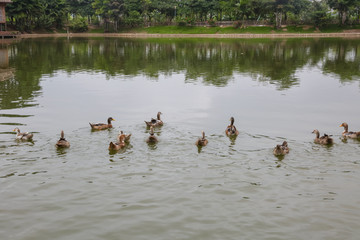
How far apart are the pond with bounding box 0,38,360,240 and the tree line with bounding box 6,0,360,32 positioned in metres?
86.5

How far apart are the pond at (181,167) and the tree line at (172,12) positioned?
86524 millimetres

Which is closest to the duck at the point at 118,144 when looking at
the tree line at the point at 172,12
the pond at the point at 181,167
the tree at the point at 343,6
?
the pond at the point at 181,167

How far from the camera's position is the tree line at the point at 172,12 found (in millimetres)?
105062

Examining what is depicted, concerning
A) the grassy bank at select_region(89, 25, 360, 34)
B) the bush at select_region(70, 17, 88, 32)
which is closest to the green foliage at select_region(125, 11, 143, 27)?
the grassy bank at select_region(89, 25, 360, 34)

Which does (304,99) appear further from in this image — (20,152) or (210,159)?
(20,152)

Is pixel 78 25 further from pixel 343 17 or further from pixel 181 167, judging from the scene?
pixel 181 167

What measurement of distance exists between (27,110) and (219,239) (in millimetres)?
16322

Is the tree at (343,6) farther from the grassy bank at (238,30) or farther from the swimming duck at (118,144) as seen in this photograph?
the swimming duck at (118,144)

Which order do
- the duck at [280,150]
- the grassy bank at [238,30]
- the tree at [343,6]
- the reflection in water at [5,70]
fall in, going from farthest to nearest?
the grassy bank at [238,30], the tree at [343,6], the reflection in water at [5,70], the duck at [280,150]

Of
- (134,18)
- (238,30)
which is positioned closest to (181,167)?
(238,30)

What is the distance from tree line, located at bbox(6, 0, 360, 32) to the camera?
105m

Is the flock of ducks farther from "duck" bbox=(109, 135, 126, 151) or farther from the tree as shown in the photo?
the tree

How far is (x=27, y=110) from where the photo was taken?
21.5 m

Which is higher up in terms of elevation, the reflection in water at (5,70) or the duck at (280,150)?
the reflection in water at (5,70)
